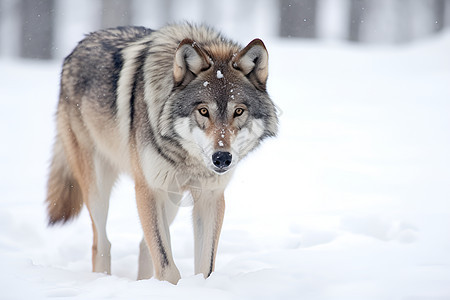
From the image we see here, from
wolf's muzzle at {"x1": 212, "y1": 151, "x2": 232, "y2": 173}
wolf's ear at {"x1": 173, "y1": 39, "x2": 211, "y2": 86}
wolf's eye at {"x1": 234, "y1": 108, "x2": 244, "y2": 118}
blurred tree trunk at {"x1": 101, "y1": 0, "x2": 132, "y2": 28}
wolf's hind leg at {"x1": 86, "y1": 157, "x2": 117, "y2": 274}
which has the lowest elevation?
wolf's hind leg at {"x1": 86, "y1": 157, "x2": 117, "y2": 274}

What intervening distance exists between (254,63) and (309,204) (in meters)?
2.02

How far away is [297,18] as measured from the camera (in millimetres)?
11797

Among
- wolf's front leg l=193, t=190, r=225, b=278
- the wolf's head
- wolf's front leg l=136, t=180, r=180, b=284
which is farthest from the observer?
wolf's front leg l=193, t=190, r=225, b=278

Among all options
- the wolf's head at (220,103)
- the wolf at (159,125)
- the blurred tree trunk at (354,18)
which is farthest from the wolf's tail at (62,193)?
the blurred tree trunk at (354,18)

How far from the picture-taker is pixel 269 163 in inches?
240

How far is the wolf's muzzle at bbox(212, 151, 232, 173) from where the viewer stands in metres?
2.95

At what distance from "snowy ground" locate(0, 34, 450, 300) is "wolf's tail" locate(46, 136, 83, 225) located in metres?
0.18

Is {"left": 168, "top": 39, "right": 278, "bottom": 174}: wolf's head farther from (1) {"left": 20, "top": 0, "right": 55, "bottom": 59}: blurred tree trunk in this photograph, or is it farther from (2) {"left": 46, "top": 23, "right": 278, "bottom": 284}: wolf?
(1) {"left": 20, "top": 0, "right": 55, "bottom": 59}: blurred tree trunk

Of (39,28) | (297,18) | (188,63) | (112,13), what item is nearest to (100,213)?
(188,63)

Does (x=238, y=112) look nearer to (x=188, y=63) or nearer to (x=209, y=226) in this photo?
(x=188, y=63)

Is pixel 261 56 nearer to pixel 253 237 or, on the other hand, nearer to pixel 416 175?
pixel 253 237

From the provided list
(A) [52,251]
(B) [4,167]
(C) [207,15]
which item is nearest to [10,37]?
(C) [207,15]

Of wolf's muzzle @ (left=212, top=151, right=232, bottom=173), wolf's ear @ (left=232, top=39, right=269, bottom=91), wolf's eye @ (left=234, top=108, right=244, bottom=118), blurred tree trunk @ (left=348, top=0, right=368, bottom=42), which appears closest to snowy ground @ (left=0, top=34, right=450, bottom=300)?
wolf's muzzle @ (left=212, top=151, right=232, bottom=173)

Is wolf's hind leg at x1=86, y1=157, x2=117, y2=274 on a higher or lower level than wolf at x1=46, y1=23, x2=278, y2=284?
lower
